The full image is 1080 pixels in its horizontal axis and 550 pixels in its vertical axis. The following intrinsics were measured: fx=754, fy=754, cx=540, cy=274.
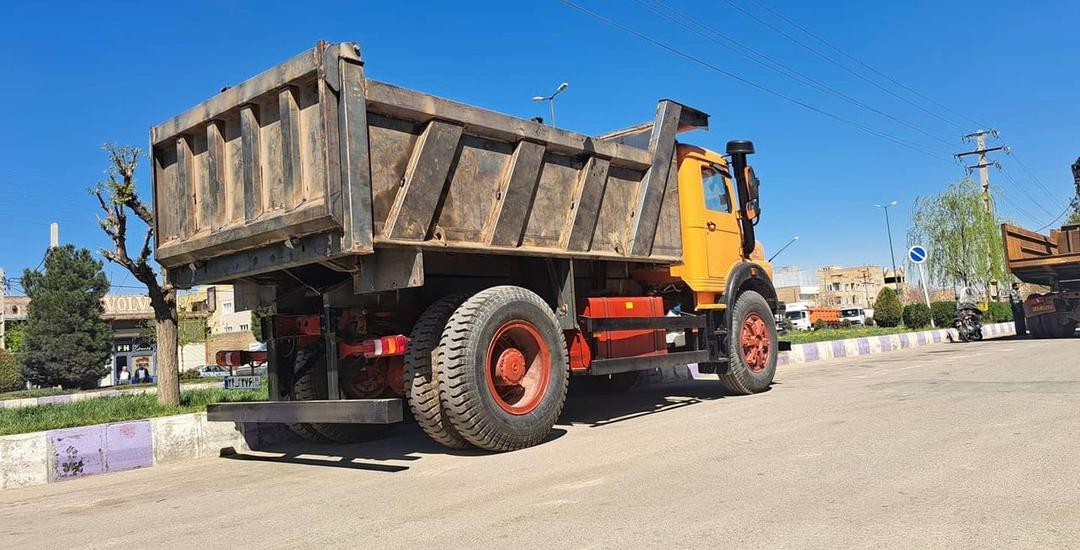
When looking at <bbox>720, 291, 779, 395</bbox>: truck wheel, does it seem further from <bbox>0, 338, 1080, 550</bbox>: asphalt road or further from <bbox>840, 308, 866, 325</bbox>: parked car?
<bbox>840, 308, 866, 325</bbox>: parked car

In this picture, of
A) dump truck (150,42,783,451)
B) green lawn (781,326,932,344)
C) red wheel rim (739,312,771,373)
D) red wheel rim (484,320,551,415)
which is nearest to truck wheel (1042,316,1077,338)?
green lawn (781,326,932,344)

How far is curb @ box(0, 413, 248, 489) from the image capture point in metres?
6.07

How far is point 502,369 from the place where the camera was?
6.25 m

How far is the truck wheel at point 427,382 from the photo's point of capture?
228 inches

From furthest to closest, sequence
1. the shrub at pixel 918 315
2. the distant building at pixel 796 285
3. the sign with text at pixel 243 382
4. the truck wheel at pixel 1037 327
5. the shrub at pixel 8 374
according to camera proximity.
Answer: the distant building at pixel 796 285, the shrub at pixel 8 374, the shrub at pixel 918 315, the truck wheel at pixel 1037 327, the sign with text at pixel 243 382

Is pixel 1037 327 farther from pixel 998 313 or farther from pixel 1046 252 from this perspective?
pixel 998 313

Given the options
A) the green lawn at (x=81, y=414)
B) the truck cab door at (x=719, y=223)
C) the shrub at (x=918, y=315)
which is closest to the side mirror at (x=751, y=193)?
the truck cab door at (x=719, y=223)

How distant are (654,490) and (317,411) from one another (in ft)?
8.96

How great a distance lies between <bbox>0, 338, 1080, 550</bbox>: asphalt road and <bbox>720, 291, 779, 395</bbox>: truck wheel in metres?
1.60

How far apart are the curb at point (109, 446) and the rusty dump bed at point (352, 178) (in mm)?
1395

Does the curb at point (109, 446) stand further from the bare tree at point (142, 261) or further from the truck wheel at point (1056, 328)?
the truck wheel at point (1056, 328)

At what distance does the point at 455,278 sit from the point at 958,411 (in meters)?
4.79

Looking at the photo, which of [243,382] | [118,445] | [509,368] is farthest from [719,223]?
[243,382]

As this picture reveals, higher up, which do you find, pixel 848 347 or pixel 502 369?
pixel 502 369
